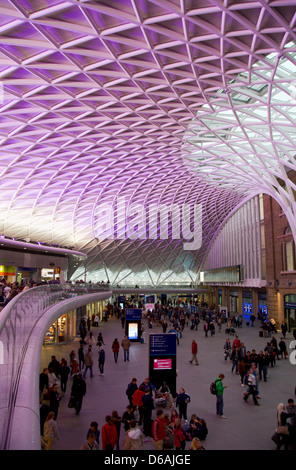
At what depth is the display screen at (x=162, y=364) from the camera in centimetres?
1532

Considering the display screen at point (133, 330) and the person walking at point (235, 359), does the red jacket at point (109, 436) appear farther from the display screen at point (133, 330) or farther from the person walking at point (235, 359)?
the display screen at point (133, 330)

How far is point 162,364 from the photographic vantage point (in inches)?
605

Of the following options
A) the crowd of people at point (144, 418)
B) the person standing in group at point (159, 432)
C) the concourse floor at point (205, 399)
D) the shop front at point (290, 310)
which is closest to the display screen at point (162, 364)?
the crowd of people at point (144, 418)

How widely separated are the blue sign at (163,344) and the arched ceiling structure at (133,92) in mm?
13601

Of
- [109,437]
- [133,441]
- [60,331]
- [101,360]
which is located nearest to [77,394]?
[109,437]

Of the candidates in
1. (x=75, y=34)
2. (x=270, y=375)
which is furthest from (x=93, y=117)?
(x=270, y=375)

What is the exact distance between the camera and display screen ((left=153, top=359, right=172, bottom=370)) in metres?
15.3

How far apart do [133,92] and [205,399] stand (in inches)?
709

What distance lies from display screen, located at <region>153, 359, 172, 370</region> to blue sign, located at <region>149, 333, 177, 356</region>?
0.26 meters

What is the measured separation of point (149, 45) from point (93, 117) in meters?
9.37

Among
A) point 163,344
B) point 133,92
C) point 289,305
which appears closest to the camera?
point 163,344

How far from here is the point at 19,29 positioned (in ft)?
46.9

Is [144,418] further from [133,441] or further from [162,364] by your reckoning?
[162,364]

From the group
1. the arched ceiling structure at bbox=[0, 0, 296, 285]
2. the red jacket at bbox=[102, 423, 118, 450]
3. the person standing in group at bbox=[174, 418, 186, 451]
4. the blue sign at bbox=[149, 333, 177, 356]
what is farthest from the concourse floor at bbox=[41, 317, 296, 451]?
the arched ceiling structure at bbox=[0, 0, 296, 285]
